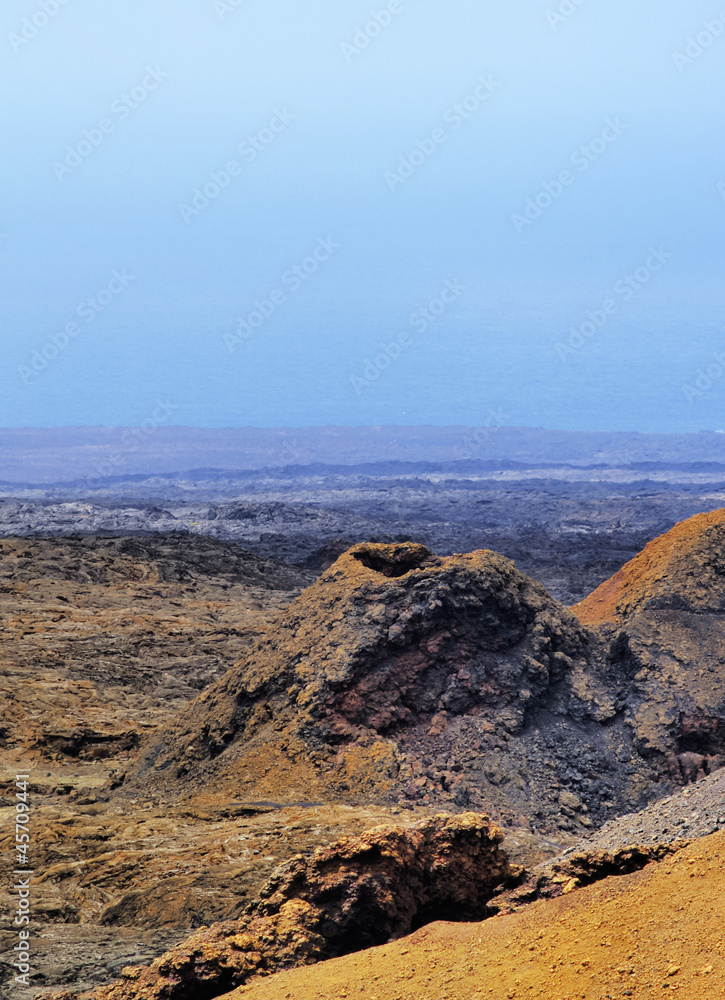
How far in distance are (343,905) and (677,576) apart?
650cm

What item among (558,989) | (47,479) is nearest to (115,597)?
(558,989)

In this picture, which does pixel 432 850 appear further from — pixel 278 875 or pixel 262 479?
pixel 262 479

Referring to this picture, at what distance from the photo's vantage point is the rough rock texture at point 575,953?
3410mm

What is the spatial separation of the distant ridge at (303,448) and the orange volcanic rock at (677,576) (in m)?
78.1

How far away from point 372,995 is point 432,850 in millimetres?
1492

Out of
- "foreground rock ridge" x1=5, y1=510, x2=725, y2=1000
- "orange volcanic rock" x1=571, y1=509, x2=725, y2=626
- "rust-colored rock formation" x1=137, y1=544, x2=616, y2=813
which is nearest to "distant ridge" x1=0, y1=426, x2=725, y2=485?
"orange volcanic rock" x1=571, y1=509, x2=725, y2=626

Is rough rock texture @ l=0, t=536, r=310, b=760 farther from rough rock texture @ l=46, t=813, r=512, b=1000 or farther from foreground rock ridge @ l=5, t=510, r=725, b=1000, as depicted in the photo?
rough rock texture @ l=46, t=813, r=512, b=1000

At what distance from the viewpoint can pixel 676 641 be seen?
938 centimetres

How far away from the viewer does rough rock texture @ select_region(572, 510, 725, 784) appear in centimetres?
843

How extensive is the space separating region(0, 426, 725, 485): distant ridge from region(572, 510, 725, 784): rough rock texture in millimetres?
78509
